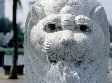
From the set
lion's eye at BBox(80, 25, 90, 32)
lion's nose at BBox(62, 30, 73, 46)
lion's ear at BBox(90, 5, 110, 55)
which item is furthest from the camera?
lion's ear at BBox(90, 5, 110, 55)

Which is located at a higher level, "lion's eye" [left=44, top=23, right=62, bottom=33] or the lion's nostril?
"lion's eye" [left=44, top=23, right=62, bottom=33]

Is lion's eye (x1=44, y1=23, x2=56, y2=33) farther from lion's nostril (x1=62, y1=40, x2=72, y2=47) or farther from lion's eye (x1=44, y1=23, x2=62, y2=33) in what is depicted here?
lion's nostril (x1=62, y1=40, x2=72, y2=47)

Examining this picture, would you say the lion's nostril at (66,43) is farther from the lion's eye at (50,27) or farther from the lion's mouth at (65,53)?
the lion's eye at (50,27)

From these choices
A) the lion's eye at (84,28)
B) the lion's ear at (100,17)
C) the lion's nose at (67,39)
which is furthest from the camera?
the lion's ear at (100,17)

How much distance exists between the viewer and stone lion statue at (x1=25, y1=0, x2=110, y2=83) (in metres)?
3.29

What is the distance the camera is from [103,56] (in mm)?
3584

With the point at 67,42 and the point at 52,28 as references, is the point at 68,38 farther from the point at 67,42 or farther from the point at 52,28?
the point at 52,28

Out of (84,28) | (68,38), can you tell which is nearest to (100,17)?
(84,28)

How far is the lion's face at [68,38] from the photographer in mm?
3264

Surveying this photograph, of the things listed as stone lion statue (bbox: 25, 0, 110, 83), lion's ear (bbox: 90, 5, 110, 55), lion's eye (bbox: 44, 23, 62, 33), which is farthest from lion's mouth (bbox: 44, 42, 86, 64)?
lion's ear (bbox: 90, 5, 110, 55)

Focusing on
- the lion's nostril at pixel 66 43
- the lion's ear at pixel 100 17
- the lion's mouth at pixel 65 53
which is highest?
the lion's ear at pixel 100 17

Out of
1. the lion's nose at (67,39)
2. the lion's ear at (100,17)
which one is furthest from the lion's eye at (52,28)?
the lion's ear at (100,17)

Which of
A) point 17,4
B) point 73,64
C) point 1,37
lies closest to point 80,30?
point 73,64

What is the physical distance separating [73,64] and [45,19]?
48cm
